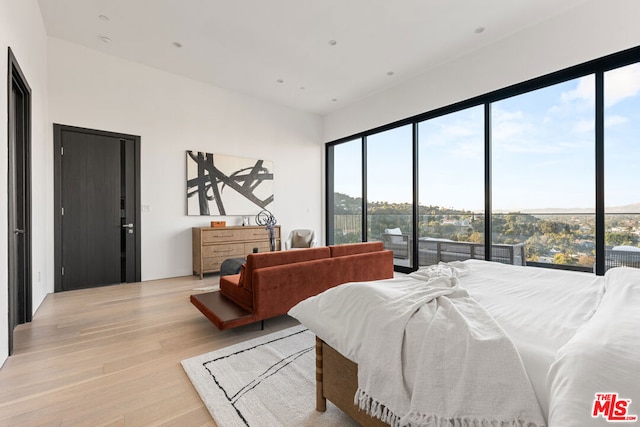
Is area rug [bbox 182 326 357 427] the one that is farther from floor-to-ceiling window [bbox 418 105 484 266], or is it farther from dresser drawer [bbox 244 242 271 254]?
floor-to-ceiling window [bbox 418 105 484 266]

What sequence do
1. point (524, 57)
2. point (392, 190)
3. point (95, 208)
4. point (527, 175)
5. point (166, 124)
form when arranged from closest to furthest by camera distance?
point (524, 57), point (527, 175), point (95, 208), point (166, 124), point (392, 190)

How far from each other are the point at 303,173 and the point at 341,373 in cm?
547

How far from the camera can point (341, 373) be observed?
142 centimetres

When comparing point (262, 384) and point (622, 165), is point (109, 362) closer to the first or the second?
point (262, 384)

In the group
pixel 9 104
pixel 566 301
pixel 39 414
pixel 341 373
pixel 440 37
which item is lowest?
pixel 39 414

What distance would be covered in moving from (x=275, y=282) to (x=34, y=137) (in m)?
3.18

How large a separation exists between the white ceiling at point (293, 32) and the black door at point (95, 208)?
137 cm

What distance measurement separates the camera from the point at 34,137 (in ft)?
10.6

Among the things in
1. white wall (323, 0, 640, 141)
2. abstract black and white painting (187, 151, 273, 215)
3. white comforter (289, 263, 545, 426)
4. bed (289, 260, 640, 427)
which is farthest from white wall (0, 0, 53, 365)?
white wall (323, 0, 640, 141)

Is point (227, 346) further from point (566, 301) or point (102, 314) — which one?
point (566, 301)

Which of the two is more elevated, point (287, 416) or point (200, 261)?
point (200, 261)

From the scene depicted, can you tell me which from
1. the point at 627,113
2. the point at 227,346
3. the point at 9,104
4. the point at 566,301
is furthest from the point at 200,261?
the point at 627,113

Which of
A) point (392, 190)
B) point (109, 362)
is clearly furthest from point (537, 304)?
point (392, 190)

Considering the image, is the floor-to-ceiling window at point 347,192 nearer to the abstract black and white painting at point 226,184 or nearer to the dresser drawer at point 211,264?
the abstract black and white painting at point 226,184
